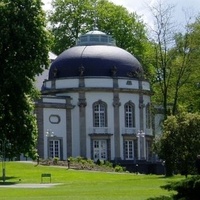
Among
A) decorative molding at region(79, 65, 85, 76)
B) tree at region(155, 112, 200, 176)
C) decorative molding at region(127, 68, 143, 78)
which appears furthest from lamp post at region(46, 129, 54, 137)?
tree at region(155, 112, 200, 176)

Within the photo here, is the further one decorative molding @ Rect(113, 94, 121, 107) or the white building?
decorative molding @ Rect(113, 94, 121, 107)

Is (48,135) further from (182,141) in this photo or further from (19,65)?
(19,65)

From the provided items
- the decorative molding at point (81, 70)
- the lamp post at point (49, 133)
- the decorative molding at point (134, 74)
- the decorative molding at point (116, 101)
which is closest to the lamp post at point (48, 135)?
the lamp post at point (49, 133)

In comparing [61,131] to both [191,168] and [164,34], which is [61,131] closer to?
[164,34]

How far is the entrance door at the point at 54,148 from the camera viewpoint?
71.6 meters

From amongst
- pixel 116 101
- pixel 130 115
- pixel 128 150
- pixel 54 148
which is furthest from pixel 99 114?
pixel 54 148

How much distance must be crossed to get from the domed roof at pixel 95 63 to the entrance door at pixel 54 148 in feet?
22.7

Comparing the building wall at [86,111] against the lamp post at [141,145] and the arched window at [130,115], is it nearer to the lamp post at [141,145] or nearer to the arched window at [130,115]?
the lamp post at [141,145]

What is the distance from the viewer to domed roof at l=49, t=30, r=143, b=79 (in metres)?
73.9

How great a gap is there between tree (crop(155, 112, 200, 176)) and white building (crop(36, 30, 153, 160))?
2480cm

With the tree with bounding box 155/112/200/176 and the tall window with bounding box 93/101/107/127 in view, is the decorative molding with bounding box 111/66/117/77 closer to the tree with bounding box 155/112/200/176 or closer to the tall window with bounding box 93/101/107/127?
the tall window with bounding box 93/101/107/127

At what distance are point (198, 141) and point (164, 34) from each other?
11758 mm

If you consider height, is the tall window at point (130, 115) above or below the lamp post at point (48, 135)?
above

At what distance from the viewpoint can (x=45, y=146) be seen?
70.9 metres
